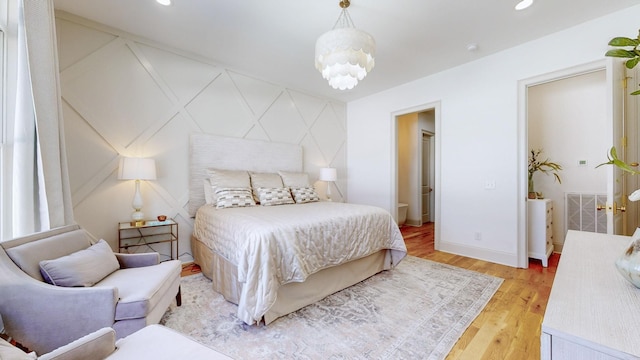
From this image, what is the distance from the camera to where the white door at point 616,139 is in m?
1.85

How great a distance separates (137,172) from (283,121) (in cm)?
226

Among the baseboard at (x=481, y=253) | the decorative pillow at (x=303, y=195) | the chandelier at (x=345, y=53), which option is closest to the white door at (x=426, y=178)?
the baseboard at (x=481, y=253)

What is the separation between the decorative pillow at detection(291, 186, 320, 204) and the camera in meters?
3.57

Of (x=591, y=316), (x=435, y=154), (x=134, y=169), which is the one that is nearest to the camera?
(x=591, y=316)

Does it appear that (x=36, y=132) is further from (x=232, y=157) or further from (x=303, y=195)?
(x=303, y=195)

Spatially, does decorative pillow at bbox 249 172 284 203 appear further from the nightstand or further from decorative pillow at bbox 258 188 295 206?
the nightstand

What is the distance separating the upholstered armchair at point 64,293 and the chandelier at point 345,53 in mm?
1964

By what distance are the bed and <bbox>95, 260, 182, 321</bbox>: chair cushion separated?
0.47 m

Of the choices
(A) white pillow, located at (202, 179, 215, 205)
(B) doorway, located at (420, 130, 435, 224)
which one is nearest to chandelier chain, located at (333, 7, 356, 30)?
(A) white pillow, located at (202, 179, 215, 205)

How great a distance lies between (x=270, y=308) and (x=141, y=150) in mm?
2404

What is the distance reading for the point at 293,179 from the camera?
12.8 ft

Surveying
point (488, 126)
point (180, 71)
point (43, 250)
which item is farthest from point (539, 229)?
point (180, 71)

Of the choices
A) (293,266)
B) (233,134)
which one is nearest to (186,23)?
(233,134)

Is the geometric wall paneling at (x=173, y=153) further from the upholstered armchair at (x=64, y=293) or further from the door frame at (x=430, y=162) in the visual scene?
the door frame at (x=430, y=162)
